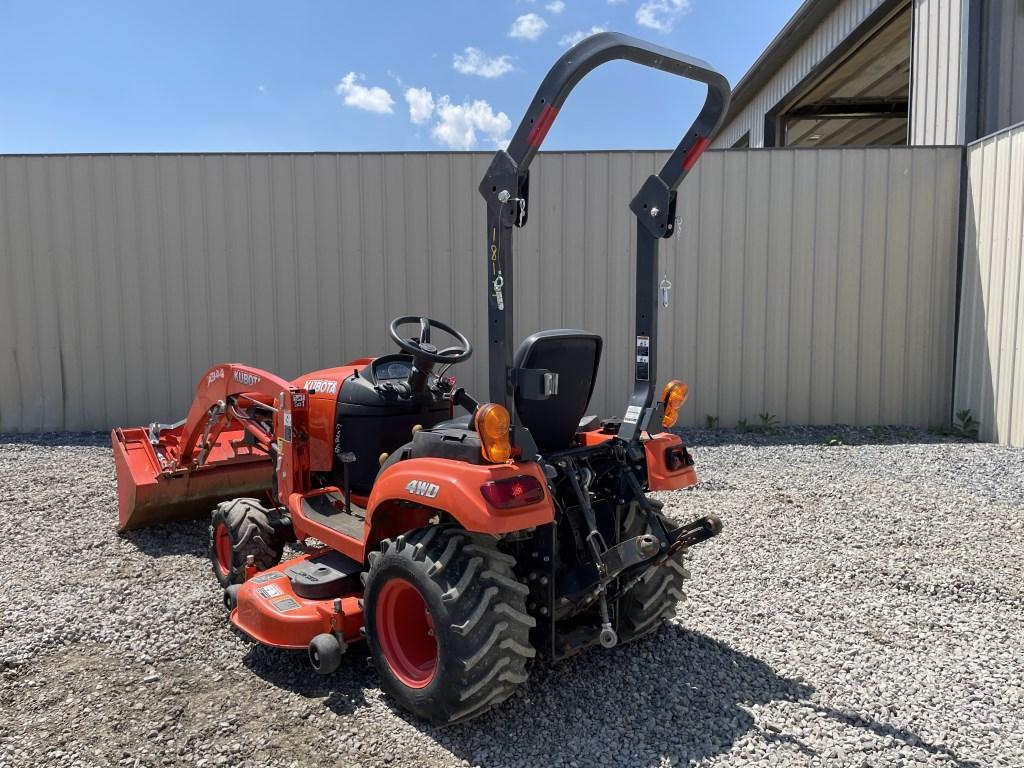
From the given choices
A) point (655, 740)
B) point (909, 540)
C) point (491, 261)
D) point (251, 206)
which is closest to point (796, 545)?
point (909, 540)

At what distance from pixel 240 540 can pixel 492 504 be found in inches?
74.2

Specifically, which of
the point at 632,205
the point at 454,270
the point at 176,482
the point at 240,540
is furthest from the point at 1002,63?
the point at 176,482

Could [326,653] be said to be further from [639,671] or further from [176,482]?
[176,482]

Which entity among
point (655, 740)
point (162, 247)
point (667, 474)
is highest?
point (162, 247)

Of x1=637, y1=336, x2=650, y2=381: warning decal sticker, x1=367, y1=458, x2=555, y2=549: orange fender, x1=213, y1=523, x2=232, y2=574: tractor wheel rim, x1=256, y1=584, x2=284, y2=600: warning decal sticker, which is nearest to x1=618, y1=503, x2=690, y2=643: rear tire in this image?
x1=637, y1=336, x2=650, y2=381: warning decal sticker

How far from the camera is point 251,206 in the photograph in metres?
8.48

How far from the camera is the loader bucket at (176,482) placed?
4844 mm

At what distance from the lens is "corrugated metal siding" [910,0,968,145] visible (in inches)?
333

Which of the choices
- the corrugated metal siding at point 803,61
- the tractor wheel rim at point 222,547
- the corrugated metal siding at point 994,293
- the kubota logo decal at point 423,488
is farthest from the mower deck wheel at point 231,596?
the corrugated metal siding at point 803,61

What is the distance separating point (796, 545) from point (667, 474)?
1.98 m

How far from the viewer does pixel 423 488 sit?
2781 millimetres

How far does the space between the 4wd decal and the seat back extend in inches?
54.5

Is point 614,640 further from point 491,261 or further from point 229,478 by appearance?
point 229,478

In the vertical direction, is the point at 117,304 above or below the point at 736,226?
below
